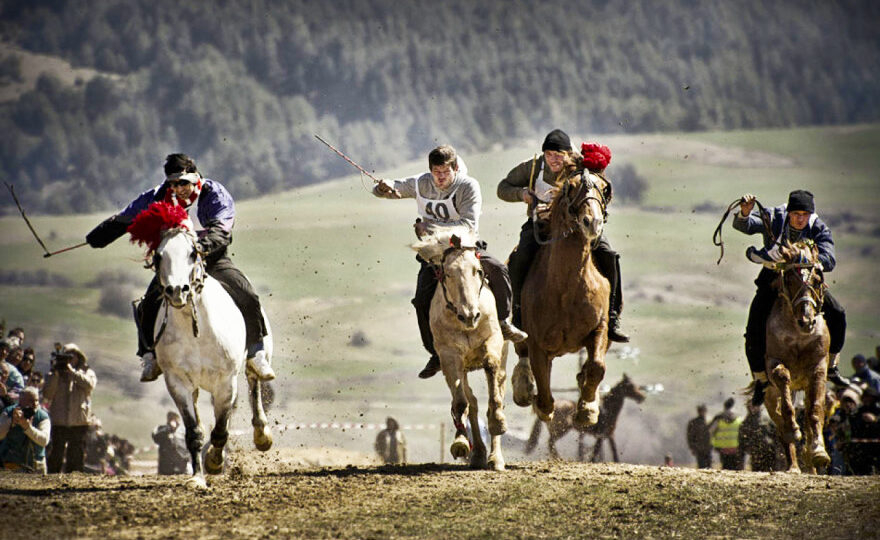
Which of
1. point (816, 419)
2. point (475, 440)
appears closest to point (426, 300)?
point (475, 440)

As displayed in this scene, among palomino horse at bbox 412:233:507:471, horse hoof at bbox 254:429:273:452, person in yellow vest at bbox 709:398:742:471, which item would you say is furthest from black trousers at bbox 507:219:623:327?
person in yellow vest at bbox 709:398:742:471

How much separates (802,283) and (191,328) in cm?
628

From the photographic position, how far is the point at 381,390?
34.9m

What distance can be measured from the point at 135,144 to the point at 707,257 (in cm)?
1938

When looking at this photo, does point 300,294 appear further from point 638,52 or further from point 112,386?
point 638,52

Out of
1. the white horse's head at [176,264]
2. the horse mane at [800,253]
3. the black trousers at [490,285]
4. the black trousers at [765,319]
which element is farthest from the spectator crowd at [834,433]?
the white horse's head at [176,264]

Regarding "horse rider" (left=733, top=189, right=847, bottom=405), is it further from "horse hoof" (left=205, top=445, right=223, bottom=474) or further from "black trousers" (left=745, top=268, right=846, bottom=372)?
"horse hoof" (left=205, top=445, right=223, bottom=474)

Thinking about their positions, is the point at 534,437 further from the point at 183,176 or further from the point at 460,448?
the point at 183,176

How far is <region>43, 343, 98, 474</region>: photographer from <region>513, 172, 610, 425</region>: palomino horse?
6.22m

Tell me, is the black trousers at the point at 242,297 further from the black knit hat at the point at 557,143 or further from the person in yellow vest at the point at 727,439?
the person in yellow vest at the point at 727,439

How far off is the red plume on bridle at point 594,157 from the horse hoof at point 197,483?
469 centimetres

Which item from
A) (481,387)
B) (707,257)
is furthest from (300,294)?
(707,257)

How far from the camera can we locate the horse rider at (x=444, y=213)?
39.5 ft

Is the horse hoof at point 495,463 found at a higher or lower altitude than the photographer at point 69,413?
lower
